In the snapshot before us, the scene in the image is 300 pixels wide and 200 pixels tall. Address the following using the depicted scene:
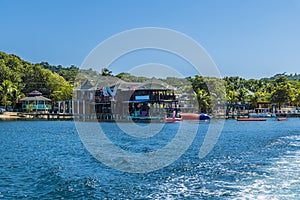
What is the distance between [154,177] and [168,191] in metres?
2.73

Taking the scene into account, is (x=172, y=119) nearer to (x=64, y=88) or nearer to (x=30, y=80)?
(x=64, y=88)

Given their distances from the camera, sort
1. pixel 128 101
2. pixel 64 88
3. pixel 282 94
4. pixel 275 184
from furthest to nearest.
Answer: pixel 64 88, pixel 282 94, pixel 128 101, pixel 275 184

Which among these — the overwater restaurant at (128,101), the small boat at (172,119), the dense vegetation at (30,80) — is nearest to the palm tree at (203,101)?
the overwater restaurant at (128,101)

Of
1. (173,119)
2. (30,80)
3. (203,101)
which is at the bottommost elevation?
(173,119)

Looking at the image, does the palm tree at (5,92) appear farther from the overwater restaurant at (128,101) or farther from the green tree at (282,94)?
the green tree at (282,94)

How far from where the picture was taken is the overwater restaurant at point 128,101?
69.8 meters

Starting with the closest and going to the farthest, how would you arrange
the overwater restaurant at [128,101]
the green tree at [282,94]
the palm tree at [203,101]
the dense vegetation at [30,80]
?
the overwater restaurant at [128,101] → the green tree at [282,94] → the palm tree at [203,101] → the dense vegetation at [30,80]

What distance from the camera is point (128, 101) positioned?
72.0 m

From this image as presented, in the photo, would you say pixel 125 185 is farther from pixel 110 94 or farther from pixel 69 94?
pixel 69 94

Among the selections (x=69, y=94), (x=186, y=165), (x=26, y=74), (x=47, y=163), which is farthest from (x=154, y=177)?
(x=26, y=74)

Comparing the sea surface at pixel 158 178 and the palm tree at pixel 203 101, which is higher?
the palm tree at pixel 203 101

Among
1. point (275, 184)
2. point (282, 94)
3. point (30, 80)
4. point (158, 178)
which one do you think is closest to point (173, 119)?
point (282, 94)

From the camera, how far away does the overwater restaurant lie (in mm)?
69750

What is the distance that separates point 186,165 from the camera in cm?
2077
